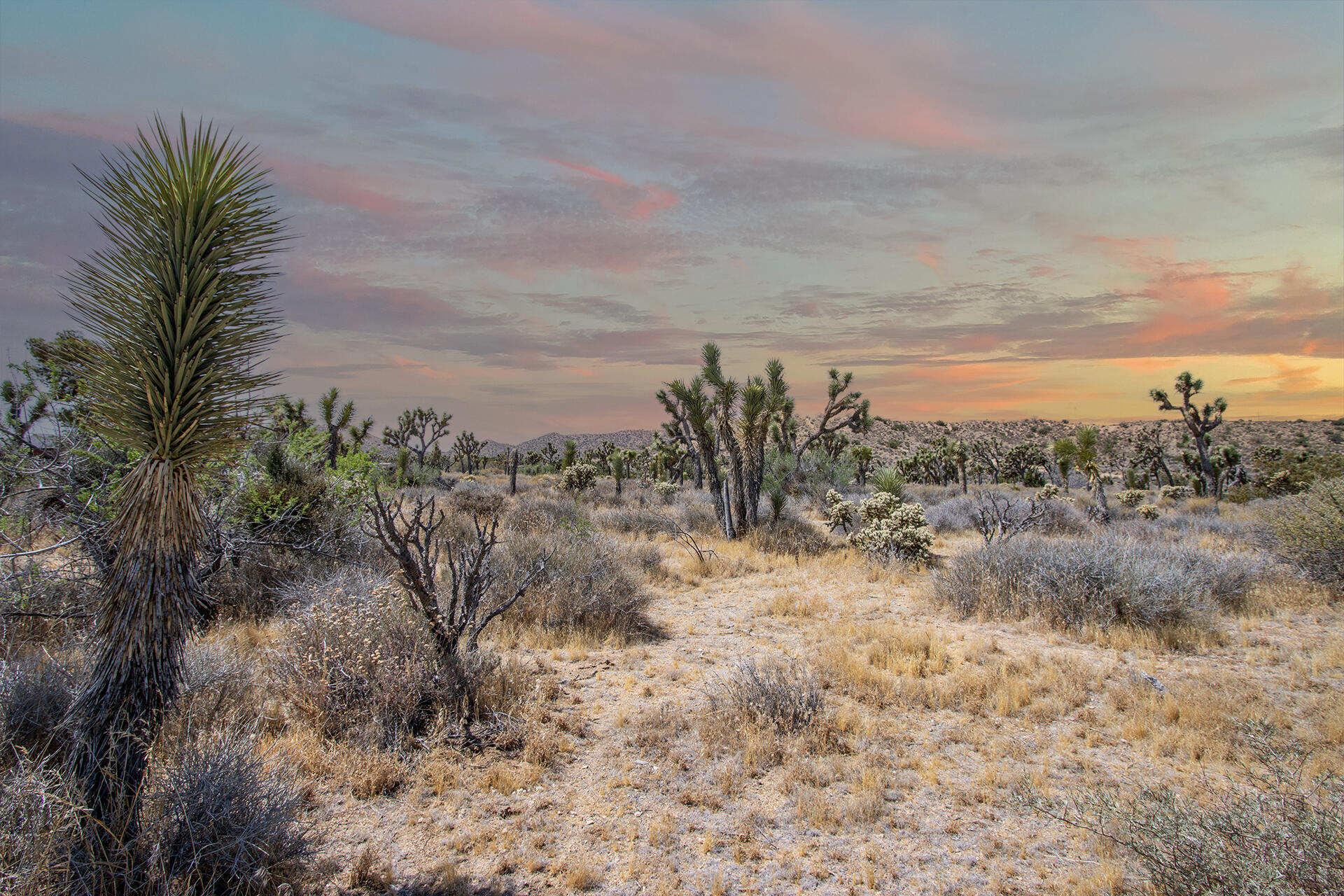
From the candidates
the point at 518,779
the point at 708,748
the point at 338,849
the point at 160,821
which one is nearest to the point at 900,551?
the point at 708,748

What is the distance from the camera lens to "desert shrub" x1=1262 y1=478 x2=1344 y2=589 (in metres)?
10.7

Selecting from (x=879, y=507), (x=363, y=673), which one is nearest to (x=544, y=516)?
(x=879, y=507)

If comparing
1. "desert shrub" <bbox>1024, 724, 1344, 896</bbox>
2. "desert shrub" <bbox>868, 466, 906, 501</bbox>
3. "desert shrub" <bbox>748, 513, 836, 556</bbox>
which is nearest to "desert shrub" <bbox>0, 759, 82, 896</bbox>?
"desert shrub" <bbox>1024, 724, 1344, 896</bbox>

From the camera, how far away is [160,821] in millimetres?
3574

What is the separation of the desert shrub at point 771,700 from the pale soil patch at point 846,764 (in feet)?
0.72

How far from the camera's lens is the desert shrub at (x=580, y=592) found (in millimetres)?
9930

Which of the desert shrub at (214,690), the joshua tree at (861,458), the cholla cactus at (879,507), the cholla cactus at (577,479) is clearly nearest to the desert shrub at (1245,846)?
the desert shrub at (214,690)

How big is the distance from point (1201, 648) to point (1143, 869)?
6.24m

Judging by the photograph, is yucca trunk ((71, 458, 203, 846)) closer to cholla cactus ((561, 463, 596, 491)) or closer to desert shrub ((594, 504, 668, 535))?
desert shrub ((594, 504, 668, 535))

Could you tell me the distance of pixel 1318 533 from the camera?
36.0 feet

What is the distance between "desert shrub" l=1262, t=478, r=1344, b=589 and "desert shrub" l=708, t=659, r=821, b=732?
10.5 meters

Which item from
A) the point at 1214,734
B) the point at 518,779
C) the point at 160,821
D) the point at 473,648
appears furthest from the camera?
the point at 473,648

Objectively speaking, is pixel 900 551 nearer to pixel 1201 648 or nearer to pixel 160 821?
pixel 1201 648

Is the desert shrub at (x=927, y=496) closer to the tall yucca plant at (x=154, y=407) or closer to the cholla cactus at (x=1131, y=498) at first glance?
the cholla cactus at (x=1131, y=498)
